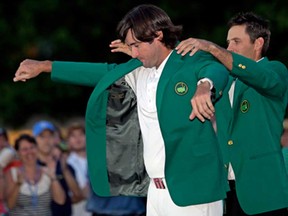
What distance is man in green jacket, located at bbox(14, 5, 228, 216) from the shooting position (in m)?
6.28

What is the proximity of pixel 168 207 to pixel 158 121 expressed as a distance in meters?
0.52

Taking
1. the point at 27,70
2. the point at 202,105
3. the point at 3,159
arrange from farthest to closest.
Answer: the point at 3,159
the point at 27,70
the point at 202,105

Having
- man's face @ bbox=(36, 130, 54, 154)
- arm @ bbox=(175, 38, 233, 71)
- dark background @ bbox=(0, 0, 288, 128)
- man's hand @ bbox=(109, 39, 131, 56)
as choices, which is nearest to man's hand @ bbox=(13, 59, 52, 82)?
man's hand @ bbox=(109, 39, 131, 56)

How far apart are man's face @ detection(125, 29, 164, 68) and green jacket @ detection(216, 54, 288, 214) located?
59 cm

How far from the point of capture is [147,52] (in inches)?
255

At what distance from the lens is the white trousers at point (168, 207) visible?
634 centimetres

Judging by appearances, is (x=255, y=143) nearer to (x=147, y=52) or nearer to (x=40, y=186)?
(x=147, y=52)

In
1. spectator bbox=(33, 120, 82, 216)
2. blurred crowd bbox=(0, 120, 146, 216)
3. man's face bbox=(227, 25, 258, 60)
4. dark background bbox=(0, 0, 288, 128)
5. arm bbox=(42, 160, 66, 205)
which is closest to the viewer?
man's face bbox=(227, 25, 258, 60)

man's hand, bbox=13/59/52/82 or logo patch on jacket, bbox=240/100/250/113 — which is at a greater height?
man's hand, bbox=13/59/52/82

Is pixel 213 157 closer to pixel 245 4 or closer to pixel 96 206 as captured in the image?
pixel 96 206

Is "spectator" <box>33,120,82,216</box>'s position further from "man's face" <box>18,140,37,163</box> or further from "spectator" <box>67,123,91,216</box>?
"man's face" <box>18,140,37,163</box>

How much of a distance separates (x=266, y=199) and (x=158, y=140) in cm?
94

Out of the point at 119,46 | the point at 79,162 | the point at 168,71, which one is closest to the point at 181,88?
the point at 168,71

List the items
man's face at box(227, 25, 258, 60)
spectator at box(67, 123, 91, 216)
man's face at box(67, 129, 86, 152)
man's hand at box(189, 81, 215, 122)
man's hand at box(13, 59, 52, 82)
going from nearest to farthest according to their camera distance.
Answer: man's hand at box(189, 81, 215, 122), man's hand at box(13, 59, 52, 82), man's face at box(227, 25, 258, 60), spectator at box(67, 123, 91, 216), man's face at box(67, 129, 86, 152)
